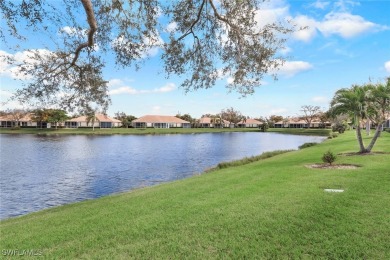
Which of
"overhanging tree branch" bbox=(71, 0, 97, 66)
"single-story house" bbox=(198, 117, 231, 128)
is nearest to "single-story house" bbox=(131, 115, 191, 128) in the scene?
"single-story house" bbox=(198, 117, 231, 128)

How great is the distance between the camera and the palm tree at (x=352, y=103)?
22.8m

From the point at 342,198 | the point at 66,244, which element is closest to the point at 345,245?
the point at 342,198

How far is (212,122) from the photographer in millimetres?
165625

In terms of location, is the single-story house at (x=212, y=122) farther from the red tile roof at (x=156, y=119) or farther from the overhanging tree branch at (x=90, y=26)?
the overhanging tree branch at (x=90, y=26)

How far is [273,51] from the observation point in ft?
35.7

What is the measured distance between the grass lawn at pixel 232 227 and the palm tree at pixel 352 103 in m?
12.0

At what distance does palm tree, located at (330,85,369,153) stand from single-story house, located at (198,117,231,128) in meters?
141

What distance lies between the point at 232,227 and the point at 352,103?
18.8m

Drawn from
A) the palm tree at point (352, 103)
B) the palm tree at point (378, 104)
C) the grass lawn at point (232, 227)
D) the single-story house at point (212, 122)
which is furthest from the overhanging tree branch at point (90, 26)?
the single-story house at point (212, 122)

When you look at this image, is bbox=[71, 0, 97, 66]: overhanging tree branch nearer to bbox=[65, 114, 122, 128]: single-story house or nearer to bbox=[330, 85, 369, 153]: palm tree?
bbox=[330, 85, 369, 153]: palm tree

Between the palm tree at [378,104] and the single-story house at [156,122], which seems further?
the single-story house at [156,122]

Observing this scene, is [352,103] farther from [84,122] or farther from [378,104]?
[84,122]

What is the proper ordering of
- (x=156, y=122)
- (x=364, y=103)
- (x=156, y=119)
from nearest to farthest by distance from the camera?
(x=364, y=103)
(x=156, y=122)
(x=156, y=119)

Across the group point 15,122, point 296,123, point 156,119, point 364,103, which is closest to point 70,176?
point 364,103
